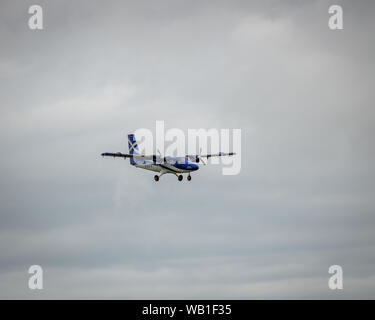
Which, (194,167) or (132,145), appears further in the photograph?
(132,145)

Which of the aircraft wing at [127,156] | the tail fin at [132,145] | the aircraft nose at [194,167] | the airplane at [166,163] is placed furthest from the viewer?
the tail fin at [132,145]

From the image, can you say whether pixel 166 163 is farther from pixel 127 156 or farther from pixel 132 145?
pixel 132 145

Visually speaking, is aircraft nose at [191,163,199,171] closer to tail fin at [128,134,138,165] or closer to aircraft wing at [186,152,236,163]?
aircraft wing at [186,152,236,163]

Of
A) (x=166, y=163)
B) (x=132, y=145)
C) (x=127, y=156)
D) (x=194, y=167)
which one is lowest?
(x=194, y=167)

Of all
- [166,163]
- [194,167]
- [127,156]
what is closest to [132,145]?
[127,156]

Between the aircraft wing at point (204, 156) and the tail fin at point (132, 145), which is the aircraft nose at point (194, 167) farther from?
the tail fin at point (132, 145)

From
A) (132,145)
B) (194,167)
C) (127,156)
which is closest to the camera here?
(194,167)

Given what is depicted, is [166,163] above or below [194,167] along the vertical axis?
above

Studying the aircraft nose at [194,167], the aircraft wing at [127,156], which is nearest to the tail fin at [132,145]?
the aircraft wing at [127,156]
